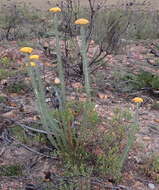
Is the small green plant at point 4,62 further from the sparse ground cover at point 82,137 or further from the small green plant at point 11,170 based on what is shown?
the small green plant at point 11,170

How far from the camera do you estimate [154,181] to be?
2680 millimetres

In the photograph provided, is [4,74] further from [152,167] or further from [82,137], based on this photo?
[152,167]

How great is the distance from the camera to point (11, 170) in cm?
262

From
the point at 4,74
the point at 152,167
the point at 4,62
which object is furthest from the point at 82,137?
the point at 4,62

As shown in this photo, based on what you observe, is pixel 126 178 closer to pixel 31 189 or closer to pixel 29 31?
pixel 31 189

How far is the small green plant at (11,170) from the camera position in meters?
2.59

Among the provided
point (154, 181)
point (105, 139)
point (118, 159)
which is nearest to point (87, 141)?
point (105, 139)

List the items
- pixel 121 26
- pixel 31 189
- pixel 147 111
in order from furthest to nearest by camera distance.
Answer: pixel 121 26 → pixel 147 111 → pixel 31 189

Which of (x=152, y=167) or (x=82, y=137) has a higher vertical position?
(x=82, y=137)

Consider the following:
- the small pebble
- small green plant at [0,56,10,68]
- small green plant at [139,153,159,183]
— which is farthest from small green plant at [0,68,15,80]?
the small pebble

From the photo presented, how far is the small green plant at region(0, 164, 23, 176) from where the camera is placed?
2.59 metres

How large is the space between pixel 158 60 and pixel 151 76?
1.21m

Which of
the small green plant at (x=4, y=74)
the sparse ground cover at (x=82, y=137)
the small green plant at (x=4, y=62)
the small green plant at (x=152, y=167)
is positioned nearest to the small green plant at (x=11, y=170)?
the sparse ground cover at (x=82, y=137)

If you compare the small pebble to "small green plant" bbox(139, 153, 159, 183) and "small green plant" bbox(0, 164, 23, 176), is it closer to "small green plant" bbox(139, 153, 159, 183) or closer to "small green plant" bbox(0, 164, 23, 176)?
"small green plant" bbox(139, 153, 159, 183)
